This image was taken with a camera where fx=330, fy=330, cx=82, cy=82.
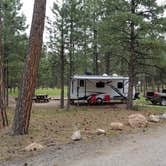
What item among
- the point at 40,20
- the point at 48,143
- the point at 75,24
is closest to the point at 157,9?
the point at 75,24

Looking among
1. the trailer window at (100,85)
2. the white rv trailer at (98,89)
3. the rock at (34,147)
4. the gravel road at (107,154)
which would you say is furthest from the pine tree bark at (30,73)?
the trailer window at (100,85)

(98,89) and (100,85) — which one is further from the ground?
(100,85)

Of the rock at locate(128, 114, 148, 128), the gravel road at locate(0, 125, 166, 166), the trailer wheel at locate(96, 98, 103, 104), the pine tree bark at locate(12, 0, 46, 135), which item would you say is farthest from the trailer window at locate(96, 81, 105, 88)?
the pine tree bark at locate(12, 0, 46, 135)

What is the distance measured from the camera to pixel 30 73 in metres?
8.44

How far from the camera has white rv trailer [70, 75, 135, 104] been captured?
995 inches

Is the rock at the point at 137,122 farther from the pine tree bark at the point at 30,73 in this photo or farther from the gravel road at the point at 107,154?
the pine tree bark at the point at 30,73

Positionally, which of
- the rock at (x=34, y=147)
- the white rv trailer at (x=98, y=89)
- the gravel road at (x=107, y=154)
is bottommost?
the gravel road at (x=107, y=154)

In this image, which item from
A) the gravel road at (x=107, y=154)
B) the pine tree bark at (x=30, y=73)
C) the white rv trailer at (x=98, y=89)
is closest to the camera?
the gravel road at (x=107, y=154)

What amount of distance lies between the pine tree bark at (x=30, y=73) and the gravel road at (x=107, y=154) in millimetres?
1608

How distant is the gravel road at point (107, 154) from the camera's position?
607cm

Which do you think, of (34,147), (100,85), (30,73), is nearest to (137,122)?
(30,73)

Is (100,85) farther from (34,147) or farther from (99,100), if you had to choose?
(34,147)

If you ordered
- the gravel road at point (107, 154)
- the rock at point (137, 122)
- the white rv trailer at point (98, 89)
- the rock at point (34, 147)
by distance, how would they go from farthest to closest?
1. the white rv trailer at point (98, 89)
2. the rock at point (137, 122)
3. the rock at point (34, 147)
4. the gravel road at point (107, 154)

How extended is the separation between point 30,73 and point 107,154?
3.04m
